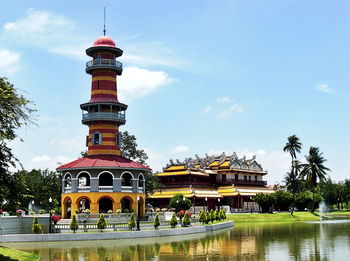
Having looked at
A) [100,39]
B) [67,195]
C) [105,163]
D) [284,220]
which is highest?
[100,39]

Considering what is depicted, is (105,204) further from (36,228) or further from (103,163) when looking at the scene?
(36,228)

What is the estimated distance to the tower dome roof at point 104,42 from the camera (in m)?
54.6

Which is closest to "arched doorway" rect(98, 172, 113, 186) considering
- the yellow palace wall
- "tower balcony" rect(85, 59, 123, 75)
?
the yellow palace wall

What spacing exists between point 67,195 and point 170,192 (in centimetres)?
3009

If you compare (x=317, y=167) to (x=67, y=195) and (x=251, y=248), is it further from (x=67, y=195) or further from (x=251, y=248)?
(x=251, y=248)

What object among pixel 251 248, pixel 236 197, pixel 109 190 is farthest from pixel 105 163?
pixel 236 197

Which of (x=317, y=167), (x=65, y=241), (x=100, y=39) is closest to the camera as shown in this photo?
(x=65, y=241)

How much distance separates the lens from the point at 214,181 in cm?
8631

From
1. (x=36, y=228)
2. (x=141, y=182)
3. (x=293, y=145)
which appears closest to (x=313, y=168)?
(x=293, y=145)

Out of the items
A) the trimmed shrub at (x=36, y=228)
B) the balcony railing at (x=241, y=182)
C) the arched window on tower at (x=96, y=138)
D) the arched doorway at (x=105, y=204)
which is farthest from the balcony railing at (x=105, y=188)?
the balcony railing at (x=241, y=182)

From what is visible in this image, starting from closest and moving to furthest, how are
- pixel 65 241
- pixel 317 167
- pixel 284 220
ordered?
pixel 65 241 → pixel 284 220 → pixel 317 167

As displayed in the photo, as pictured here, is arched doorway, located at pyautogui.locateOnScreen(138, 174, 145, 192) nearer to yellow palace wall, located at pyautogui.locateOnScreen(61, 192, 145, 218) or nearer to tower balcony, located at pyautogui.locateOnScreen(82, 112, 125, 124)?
yellow palace wall, located at pyautogui.locateOnScreen(61, 192, 145, 218)

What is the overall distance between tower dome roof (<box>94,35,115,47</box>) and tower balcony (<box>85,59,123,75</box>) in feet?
6.62

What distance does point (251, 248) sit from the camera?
30234mm
